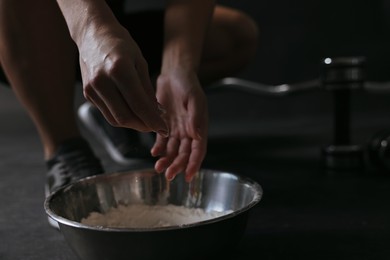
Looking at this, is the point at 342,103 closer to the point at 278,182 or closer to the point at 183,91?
the point at 278,182

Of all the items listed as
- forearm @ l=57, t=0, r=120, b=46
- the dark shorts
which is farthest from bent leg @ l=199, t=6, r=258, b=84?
forearm @ l=57, t=0, r=120, b=46

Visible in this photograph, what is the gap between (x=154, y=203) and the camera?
0.83m

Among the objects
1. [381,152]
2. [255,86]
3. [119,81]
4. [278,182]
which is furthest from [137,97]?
[255,86]

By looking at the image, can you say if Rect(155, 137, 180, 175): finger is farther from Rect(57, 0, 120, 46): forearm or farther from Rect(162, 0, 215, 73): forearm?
Rect(57, 0, 120, 46): forearm

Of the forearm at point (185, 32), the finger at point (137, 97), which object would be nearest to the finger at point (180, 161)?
the forearm at point (185, 32)

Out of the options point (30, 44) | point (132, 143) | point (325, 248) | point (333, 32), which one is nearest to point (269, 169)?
point (132, 143)

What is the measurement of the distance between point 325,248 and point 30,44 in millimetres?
527

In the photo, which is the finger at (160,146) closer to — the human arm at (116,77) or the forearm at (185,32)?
the forearm at (185,32)

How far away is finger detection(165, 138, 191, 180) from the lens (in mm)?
791

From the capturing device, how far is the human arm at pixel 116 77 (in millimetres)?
560

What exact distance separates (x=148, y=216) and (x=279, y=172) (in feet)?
1.35

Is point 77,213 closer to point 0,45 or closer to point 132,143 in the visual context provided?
point 0,45

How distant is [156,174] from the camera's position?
83 cm

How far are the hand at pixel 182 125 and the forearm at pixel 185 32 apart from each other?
0.09 feet
